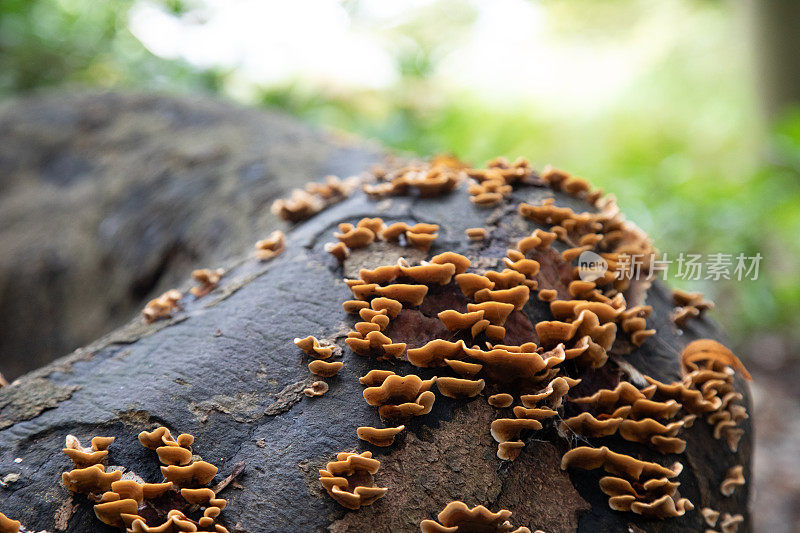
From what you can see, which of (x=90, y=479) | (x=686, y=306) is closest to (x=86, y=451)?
(x=90, y=479)

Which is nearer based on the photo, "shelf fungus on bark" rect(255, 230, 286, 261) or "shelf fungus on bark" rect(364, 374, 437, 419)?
"shelf fungus on bark" rect(364, 374, 437, 419)

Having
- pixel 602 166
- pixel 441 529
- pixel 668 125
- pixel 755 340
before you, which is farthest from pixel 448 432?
pixel 668 125

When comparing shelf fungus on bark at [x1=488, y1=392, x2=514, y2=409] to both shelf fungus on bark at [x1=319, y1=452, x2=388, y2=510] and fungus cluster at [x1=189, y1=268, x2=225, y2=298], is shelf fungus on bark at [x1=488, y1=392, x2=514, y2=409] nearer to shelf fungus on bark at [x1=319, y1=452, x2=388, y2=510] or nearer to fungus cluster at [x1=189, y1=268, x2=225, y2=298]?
shelf fungus on bark at [x1=319, y1=452, x2=388, y2=510]

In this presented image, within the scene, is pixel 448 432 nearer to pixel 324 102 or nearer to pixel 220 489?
pixel 220 489

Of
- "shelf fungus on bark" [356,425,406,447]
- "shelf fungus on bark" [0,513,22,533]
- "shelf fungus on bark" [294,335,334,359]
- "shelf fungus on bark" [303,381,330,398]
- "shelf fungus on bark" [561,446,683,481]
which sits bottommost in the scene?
"shelf fungus on bark" [0,513,22,533]

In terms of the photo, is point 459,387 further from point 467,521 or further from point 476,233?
point 476,233

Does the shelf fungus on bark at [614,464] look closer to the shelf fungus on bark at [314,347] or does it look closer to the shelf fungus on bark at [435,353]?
the shelf fungus on bark at [435,353]

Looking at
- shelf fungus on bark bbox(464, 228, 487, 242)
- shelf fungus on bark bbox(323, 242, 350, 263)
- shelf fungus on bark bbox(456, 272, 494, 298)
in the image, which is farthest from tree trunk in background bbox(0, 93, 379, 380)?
shelf fungus on bark bbox(456, 272, 494, 298)
